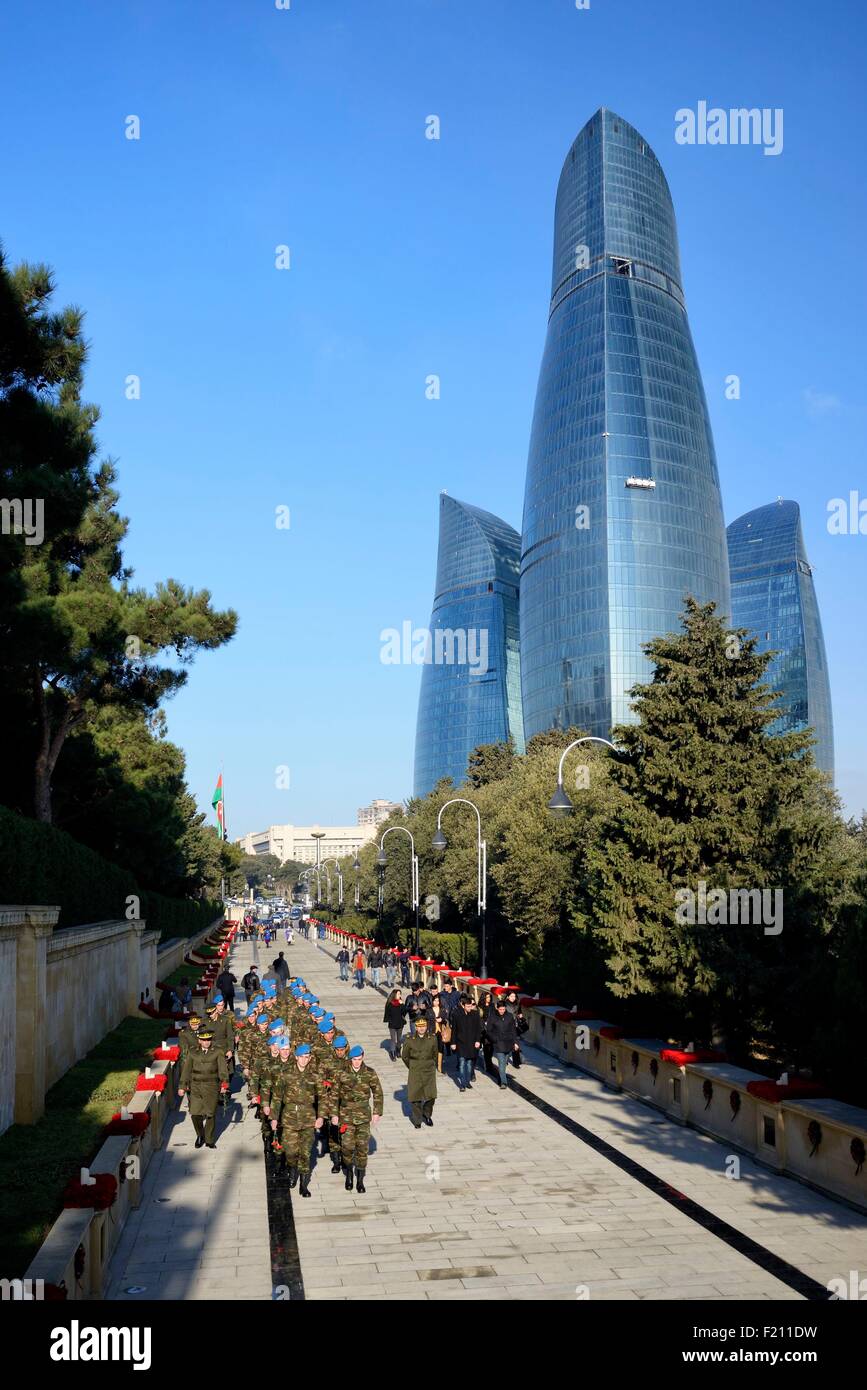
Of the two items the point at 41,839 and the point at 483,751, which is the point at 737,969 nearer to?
the point at 41,839

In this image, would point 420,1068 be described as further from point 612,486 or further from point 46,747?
point 612,486

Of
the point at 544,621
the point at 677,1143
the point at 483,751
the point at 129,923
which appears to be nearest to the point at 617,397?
the point at 544,621

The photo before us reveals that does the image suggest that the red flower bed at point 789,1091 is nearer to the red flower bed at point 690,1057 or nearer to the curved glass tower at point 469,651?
the red flower bed at point 690,1057

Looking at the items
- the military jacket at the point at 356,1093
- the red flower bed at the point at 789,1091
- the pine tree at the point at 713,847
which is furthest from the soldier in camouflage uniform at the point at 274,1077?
the pine tree at the point at 713,847

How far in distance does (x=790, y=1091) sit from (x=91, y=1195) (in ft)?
26.4

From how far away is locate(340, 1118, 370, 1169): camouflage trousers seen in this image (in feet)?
41.8

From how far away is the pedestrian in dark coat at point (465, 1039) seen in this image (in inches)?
789

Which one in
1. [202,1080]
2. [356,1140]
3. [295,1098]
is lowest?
[356,1140]

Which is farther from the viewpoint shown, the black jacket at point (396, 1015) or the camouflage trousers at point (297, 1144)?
the black jacket at point (396, 1015)

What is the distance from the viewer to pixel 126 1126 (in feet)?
41.7

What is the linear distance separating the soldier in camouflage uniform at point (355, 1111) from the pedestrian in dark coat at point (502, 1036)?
7.33 metres

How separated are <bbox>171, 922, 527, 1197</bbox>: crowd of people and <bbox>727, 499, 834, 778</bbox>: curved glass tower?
521ft

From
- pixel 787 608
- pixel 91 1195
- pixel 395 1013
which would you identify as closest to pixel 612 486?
pixel 787 608

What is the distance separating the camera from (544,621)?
133125 millimetres
